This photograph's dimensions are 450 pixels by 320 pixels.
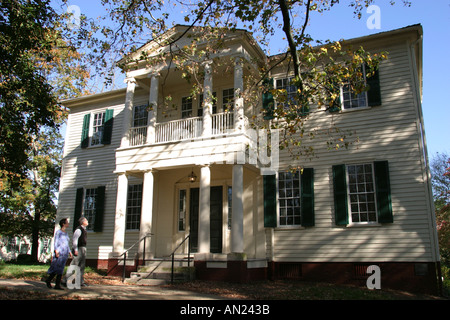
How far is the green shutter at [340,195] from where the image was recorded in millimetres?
12545

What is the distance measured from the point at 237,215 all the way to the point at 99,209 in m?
7.85

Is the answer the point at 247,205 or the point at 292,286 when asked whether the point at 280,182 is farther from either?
the point at 292,286

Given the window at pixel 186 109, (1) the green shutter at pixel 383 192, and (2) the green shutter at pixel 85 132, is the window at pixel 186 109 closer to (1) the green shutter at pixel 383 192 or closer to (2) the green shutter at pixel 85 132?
(2) the green shutter at pixel 85 132

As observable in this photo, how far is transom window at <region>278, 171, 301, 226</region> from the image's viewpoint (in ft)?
44.2

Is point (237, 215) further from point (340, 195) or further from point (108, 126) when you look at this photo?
point (108, 126)

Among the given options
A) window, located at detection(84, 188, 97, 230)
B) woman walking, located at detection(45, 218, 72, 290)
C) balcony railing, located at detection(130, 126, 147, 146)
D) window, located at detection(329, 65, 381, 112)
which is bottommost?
woman walking, located at detection(45, 218, 72, 290)

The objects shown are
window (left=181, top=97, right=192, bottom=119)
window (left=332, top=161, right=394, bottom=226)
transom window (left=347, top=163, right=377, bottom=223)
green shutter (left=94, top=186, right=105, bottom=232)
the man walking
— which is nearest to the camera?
the man walking

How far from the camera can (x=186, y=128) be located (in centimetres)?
1466

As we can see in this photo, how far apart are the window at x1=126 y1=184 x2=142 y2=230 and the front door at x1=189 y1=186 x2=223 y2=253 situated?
273cm

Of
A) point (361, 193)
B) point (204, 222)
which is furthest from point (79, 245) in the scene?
point (361, 193)

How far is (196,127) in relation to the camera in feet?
45.2

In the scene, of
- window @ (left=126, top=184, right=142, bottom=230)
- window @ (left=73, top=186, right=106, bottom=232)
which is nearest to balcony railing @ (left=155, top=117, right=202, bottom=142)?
window @ (left=126, top=184, right=142, bottom=230)

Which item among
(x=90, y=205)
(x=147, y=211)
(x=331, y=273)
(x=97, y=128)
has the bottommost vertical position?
(x=331, y=273)

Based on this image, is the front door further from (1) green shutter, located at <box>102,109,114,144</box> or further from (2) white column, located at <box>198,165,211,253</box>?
(1) green shutter, located at <box>102,109,114,144</box>
